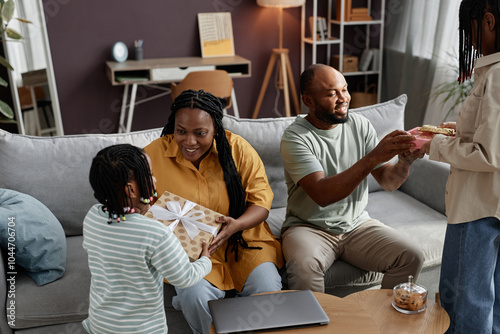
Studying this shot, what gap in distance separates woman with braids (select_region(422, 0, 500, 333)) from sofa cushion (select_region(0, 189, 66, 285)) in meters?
1.30

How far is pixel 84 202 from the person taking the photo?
6.88 feet

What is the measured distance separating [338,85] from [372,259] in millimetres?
646

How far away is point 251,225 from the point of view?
1.81 metres

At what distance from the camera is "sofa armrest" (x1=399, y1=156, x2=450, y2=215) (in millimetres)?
2332

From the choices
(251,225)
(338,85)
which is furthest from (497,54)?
(251,225)

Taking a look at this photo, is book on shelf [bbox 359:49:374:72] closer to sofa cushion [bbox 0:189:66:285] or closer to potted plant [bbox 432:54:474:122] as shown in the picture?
potted plant [bbox 432:54:474:122]

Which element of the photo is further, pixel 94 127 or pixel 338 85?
pixel 94 127

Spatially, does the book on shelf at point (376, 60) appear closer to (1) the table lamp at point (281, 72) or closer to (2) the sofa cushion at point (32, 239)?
(1) the table lamp at point (281, 72)

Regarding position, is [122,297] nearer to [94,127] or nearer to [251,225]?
[251,225]

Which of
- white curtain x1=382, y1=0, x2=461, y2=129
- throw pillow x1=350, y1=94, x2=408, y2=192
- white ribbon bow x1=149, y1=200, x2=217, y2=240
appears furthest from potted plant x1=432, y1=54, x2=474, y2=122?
white ribbon bow x1=149, y1=200, x2=217, y2=240

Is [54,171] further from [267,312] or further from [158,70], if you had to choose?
[158,70]

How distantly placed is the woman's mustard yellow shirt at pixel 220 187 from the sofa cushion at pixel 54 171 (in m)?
0.39

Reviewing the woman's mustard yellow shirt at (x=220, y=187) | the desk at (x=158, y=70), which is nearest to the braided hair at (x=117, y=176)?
the woman's mustard yellow shirt at (x=220, y=187)

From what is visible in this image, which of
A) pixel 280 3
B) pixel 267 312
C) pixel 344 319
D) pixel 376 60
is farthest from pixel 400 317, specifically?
pixel 376 60
